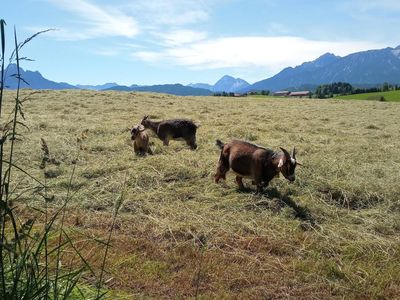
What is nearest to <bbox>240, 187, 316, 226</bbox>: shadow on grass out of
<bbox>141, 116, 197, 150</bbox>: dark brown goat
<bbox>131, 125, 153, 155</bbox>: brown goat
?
<bbox>131, 125, 153, 155</bbox>: brown goat

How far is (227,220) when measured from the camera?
6523 millimetres

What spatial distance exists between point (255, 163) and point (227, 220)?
1.62m

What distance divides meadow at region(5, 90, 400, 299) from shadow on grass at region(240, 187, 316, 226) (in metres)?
0.02

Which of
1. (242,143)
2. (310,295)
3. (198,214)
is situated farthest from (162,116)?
(310,295)

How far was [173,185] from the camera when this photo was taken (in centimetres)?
818

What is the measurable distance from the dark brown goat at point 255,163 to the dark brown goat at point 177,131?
10.9 feet

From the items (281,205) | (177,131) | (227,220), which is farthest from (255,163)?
(177,131)

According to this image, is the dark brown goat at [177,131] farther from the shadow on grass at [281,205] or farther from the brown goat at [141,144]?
the shadow on grass at [281,205]

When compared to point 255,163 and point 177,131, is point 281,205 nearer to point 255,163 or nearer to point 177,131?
point 255,163

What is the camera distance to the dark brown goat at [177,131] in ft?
39.3

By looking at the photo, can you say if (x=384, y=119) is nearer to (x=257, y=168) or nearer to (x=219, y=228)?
(x=257, y=168)

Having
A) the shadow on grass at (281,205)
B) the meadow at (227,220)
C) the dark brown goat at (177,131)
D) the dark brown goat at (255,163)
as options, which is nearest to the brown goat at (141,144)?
the meadow at (227,220)

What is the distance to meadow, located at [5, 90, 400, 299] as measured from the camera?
15.8 ft

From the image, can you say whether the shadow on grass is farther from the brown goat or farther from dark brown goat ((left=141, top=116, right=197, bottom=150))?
dark brown goat ((left=141, top=116, right=197, bottom=150))
